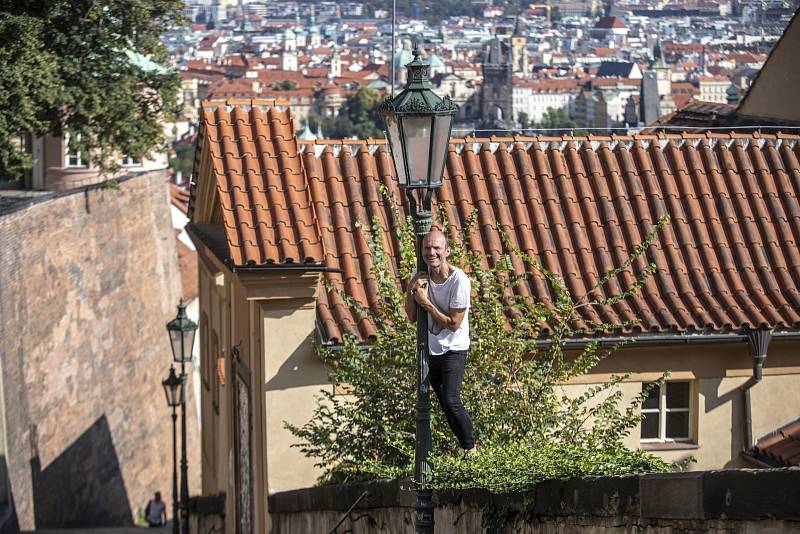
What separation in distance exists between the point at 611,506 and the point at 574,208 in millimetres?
7307

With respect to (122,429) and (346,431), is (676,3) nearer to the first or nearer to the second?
(122,429)

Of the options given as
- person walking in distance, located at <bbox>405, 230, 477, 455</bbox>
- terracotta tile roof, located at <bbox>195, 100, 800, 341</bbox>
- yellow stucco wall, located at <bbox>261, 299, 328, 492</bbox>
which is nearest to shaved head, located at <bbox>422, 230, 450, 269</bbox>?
person walking in distance, located at <bbox>405, 230, 477, 455</bbox>

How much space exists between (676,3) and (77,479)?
102m

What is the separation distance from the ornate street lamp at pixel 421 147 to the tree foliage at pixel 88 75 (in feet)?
63.6

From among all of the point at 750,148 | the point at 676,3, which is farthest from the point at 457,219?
the point at 676,3

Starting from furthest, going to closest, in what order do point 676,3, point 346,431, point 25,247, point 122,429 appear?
1. point 676,3
2. point 122,429
3. point 25,247
4. point 346,431

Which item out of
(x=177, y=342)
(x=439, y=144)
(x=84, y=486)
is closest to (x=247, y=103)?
(x=177, y=342)

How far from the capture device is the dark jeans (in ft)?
24.3

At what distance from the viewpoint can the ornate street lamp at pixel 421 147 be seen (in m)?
6.66

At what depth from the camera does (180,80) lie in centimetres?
2917

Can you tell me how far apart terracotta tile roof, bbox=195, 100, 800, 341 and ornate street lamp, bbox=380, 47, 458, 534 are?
4.39m

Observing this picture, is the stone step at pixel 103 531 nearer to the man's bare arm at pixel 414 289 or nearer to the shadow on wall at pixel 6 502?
the shadow on wall at pixel 6 502

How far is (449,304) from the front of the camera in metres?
7.16

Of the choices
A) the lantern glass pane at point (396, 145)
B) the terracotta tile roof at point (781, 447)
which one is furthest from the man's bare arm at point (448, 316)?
the terracotta tile roof at point (781, 447)
